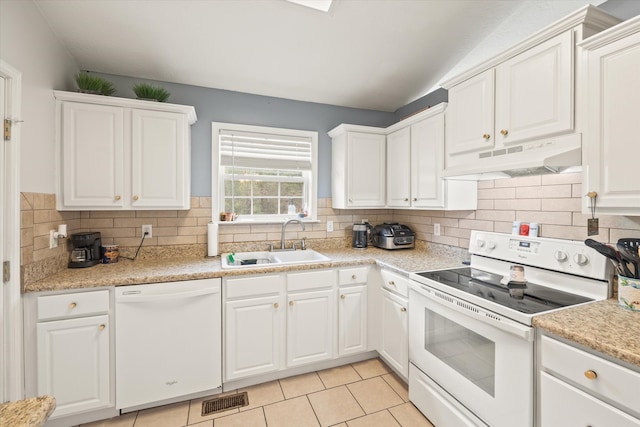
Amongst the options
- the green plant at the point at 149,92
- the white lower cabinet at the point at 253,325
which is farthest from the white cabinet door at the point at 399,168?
the green plant at the point at 149,92

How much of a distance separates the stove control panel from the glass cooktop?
0.47 feet

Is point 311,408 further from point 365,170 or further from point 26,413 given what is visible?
point 365,170

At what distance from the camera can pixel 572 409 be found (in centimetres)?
113

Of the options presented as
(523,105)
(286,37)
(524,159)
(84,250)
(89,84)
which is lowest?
(84,250)

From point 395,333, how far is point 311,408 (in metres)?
0.81

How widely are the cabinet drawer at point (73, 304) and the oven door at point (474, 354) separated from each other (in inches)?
79.9

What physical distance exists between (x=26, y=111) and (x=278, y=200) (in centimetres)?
189

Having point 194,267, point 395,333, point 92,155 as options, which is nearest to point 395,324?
point 395,333

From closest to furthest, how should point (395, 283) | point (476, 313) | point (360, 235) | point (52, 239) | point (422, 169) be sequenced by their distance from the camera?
point (476, 313) → point (52, 239) → point (395, 283) → point (422, 169) → point (360, 235)

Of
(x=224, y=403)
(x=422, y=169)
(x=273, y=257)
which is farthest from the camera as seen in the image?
(x=273, y=257)

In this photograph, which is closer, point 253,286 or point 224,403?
point 224,403

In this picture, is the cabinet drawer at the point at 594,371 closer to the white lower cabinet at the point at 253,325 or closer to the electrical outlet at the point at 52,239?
the white lower cabinet at the point at 253,325

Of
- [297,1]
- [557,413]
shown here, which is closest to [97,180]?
[297,1]

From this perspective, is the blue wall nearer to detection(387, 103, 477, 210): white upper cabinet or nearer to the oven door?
detection(387, 103, 477, 210): white upper cabinet
